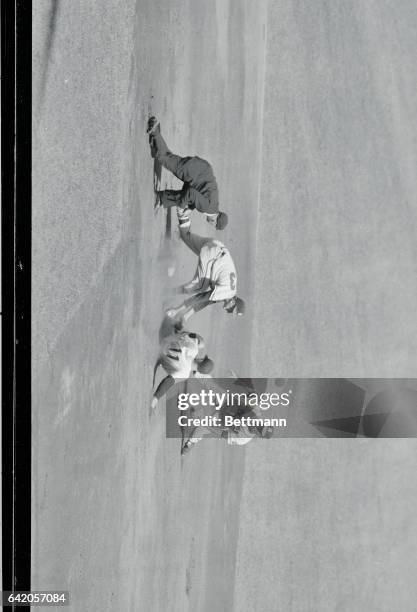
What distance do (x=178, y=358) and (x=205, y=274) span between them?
1.14 feet

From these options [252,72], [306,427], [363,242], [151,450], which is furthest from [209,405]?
[252,72]

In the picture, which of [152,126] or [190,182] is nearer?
[152,126]

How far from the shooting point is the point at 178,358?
308 cm

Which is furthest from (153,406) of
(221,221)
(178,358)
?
(221,221)

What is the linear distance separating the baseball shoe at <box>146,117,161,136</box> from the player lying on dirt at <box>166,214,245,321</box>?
33 cm

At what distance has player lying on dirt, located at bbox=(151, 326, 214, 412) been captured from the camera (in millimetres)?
3061

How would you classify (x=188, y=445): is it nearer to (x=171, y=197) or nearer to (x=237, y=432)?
(x=237, y=432)

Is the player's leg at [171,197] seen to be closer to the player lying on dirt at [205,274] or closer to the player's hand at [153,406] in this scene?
the player lying on dirt at [205,274]

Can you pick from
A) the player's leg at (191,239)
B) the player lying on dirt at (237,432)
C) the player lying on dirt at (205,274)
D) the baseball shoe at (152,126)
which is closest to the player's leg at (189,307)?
the player lying on dirt at (205,274)

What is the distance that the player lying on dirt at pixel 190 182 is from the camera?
2945 mm

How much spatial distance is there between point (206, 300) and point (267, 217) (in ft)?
2.21

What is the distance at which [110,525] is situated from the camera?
112 inches

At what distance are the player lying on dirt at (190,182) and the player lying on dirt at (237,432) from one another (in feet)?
2.52

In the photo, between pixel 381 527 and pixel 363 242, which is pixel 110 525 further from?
pixel 363 242
